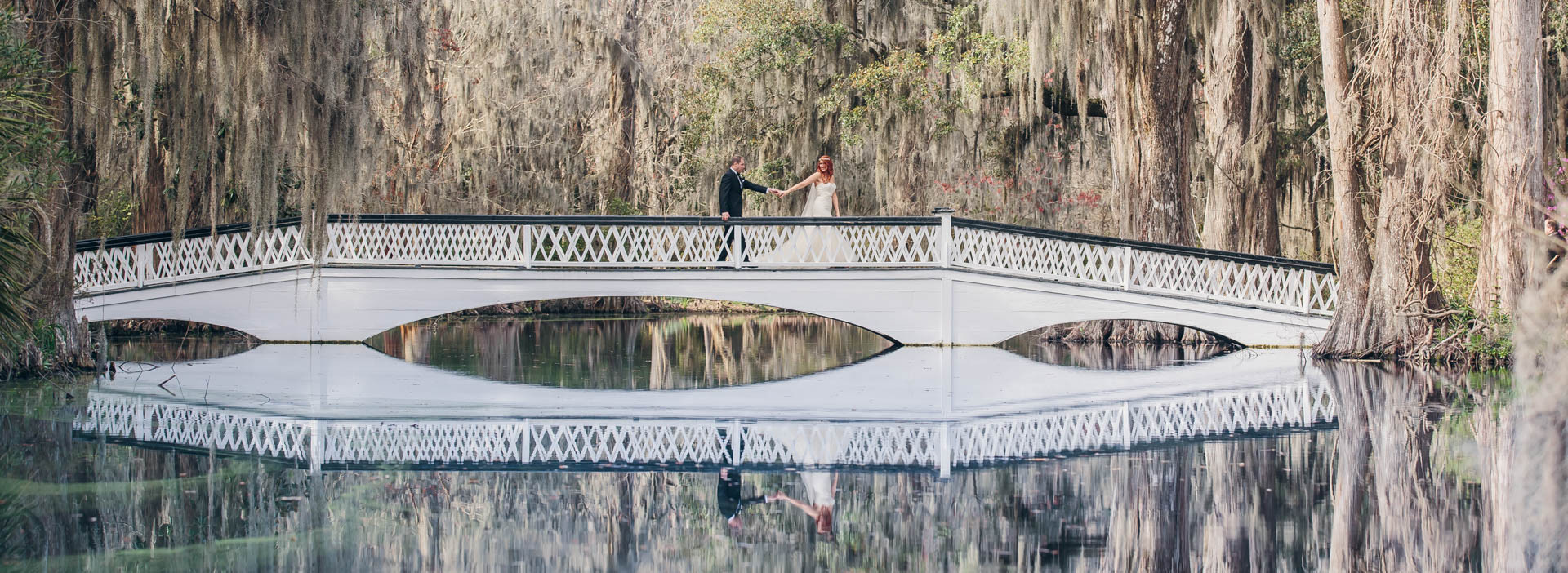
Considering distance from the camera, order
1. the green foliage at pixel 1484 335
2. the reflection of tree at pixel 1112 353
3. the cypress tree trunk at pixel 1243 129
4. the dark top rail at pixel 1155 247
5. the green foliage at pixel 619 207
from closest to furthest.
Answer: the green foliage at pixel 1484 335, the reflection of tree at pixel 1112 353, the dark top rail at pixel 1155 247, the cypress tree trunk at pixel 1243 129, the green foliage at pixel 619 207

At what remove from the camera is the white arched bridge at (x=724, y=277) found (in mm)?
18078

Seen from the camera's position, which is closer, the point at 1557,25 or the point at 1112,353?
the point at 1557,25

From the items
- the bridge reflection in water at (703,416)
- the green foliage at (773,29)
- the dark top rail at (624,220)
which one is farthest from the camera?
the green foliage at (773,29)

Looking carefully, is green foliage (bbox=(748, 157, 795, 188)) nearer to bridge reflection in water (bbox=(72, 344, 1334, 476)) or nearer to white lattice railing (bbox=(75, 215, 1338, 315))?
white lattice railing (bbox=(75, 215, 1338, 315))

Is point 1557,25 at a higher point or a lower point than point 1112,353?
higher

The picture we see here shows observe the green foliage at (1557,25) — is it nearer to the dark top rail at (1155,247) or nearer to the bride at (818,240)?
the dark top rail at (1155,247)

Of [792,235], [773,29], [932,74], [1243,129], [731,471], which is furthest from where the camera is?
[773,29]

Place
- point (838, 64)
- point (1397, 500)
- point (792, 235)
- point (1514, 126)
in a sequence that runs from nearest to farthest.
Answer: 1. point (1397, 500)
2. point (1514, 126)
3. point (792, 235)
4. point (838, 64)

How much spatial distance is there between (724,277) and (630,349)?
5.23 ft

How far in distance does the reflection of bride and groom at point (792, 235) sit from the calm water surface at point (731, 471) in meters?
4.80

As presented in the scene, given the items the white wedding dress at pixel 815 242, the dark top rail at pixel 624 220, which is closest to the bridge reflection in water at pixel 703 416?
the dark top rail at pixel 624 220

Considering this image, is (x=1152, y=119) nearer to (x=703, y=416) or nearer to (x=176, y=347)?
(x=703, y=416)

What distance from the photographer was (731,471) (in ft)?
24.7

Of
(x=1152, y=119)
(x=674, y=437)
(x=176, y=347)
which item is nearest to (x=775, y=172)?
(x=1152, y=119)
